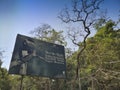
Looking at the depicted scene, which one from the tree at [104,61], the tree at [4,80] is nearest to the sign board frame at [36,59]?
the tree at [104,61]

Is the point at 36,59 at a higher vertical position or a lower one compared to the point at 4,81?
higher

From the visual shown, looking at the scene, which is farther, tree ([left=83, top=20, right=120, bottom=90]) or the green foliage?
the green foliage

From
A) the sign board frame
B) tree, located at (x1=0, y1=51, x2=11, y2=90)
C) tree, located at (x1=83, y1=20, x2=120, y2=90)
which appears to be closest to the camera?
the sign board frame

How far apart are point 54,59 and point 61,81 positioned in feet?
20.7

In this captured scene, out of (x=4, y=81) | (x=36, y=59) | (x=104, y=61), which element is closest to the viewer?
(x=36, y=59)

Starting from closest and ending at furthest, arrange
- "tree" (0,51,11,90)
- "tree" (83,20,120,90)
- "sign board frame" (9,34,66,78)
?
"sign board frame" (9,34,66,78) → "tree" (83,20,120,90) → "tree" (0,51,11,90)

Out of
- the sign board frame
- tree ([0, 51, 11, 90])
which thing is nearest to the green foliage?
tree ([0, 51, 11, 90])

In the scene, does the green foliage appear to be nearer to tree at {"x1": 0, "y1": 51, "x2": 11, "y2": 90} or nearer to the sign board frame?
tree at {"x1": 0, "y1": 51, "x2": 11, "y2": 90}

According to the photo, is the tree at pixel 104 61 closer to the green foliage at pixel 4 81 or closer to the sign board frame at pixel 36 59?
the sign board frame at pixel 36 59

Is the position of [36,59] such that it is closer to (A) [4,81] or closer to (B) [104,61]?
(B) [104,61]

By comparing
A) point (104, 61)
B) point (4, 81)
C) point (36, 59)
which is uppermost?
point (104, 61)

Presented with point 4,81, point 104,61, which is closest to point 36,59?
point 104,61

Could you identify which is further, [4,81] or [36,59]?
[4,81]

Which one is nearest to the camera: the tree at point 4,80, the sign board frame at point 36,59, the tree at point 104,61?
the sign board frame at point 36,59
